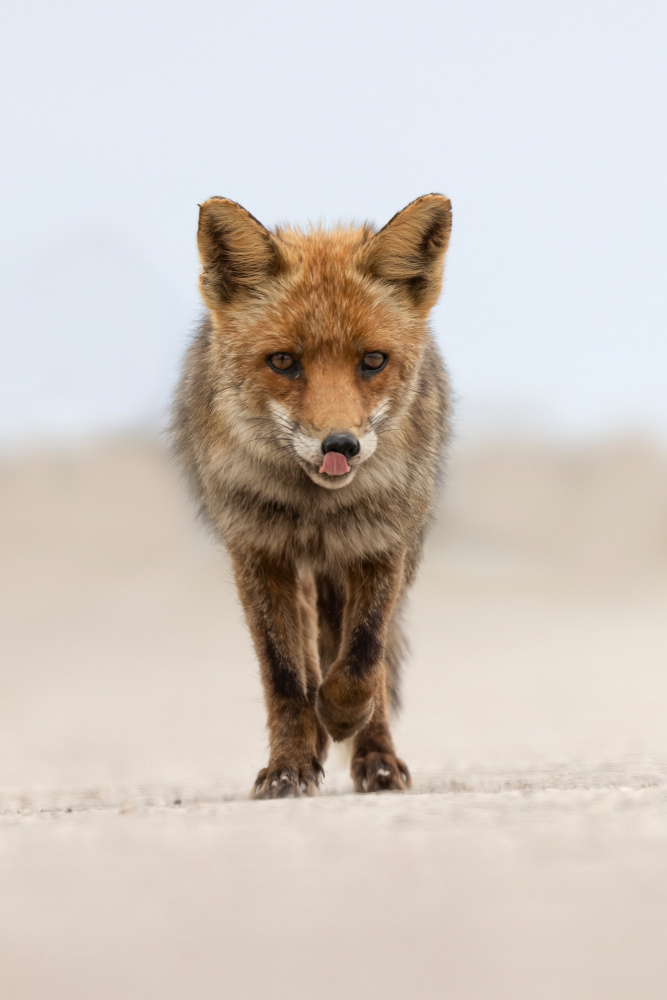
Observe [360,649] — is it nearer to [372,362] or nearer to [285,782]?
[285,782]

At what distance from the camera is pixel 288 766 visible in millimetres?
4832

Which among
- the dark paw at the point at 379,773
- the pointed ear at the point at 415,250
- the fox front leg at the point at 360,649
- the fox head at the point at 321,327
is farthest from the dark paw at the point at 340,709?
the pointed ear at the point at 415,250

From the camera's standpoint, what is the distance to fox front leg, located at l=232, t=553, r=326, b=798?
489cm

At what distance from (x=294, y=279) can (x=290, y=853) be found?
2.55 metres

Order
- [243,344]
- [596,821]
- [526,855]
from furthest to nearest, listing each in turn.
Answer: [243,344] → [596,821] → [526,855]

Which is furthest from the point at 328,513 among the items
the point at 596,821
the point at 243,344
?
the point at 596,821

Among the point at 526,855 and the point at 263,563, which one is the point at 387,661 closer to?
the point at 263,563

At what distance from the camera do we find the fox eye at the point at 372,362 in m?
4.36

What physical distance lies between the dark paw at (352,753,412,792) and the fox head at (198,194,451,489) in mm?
1565

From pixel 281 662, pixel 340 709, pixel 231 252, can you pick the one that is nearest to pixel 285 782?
pixel 340 709

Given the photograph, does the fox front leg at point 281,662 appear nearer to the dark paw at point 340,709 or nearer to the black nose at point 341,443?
the dark paw at point 340,709

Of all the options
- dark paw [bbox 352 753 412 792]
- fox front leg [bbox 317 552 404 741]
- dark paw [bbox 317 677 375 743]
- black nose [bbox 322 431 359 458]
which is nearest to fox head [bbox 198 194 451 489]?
black nose [bbox 322 431 359 458]

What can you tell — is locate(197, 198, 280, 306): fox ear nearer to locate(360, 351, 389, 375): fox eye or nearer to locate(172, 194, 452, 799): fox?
locate(172, 194, 452, 799): fox

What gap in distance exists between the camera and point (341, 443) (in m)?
4.04
